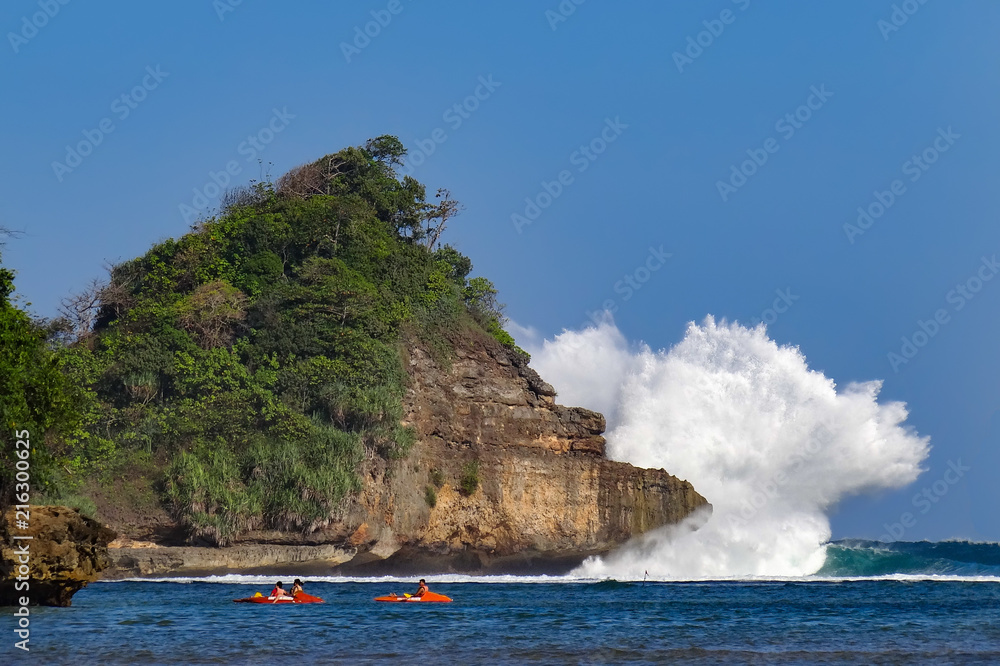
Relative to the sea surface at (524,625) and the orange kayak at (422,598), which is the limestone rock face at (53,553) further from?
the orange kayak at (422,598)

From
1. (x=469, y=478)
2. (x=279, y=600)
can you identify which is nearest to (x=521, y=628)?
(x=279, y=600)

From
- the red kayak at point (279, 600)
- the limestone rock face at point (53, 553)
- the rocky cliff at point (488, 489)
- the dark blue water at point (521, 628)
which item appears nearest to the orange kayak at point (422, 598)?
the dark blue water at point (521, 628)

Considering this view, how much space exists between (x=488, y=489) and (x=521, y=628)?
2899cm

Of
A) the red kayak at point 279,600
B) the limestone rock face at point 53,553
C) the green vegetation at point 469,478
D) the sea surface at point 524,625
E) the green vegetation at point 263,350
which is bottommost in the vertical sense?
the sea surface at point 524,625

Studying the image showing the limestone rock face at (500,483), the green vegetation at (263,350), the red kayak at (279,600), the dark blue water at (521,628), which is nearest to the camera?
the dark blue water at (521,628)

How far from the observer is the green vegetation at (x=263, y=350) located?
5353cm

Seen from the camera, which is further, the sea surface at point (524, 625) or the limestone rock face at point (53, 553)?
the limestone rock face at point (53, 553)

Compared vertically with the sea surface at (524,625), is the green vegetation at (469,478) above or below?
above

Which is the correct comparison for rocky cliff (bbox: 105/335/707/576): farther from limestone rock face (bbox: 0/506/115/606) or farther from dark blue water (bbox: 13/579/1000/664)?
limestone rock face (bbox: 0/506/115/606)

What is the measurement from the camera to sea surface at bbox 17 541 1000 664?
26109mm

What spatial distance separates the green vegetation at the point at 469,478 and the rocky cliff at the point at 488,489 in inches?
2.3

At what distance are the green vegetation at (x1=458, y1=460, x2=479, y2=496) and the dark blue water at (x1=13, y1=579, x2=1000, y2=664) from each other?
41.8ft

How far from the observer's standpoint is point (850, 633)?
31.5 meters

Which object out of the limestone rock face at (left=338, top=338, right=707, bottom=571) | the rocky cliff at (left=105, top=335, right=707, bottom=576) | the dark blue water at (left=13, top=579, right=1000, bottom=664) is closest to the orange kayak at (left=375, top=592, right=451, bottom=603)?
the dark blue water at (left=13, top=579, right=1000, bottom=664)
